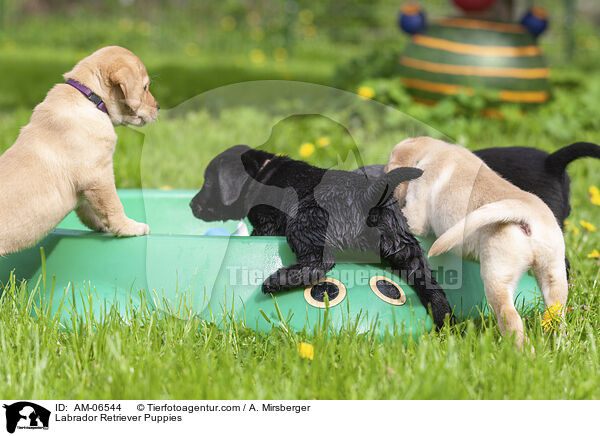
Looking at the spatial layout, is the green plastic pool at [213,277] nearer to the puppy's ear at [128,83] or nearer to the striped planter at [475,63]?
the puppy's ear at [128,83]

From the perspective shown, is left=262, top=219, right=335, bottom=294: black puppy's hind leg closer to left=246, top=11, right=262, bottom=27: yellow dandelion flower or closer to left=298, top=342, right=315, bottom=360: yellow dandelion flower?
left=298, top=342, right=315, bottom=360: yellow dandelion flower

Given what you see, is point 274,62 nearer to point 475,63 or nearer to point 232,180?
point 475,63

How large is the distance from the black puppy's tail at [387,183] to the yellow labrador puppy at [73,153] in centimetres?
82

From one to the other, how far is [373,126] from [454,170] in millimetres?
976

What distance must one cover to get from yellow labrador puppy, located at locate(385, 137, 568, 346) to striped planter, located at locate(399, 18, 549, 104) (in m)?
3.34

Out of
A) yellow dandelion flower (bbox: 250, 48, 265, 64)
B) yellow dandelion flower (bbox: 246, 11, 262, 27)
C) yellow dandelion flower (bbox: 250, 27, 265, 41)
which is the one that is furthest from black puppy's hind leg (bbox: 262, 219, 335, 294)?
yellow dandelion flower (bbox: 246, 11, 262, 27)

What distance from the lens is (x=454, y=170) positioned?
7.19ft

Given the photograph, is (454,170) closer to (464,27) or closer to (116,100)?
(116,100)

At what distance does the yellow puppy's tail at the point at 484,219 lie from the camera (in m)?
1.93

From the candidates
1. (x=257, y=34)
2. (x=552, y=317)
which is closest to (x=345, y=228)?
(x=552, y=317)

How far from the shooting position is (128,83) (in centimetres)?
221
